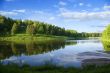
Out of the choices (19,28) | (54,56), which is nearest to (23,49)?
(54,56)

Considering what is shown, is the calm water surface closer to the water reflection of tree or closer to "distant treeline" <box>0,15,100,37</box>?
the water reflection of tree

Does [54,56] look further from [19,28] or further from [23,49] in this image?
[19,28]

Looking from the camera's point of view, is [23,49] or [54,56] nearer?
[54,56]

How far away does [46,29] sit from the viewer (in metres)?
150

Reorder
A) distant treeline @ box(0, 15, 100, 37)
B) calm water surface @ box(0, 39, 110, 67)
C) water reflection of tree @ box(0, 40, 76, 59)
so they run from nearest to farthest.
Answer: calm water surface @ box(0, 39, 110, 67), water reflection of tree @ box(0, 40, 76, 59), distant treeline @ box(0, 15, 100, 37)

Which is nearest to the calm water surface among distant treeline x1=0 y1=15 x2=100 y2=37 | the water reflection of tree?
the water reflection of tree

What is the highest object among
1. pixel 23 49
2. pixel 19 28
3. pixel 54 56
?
pixel 19 28

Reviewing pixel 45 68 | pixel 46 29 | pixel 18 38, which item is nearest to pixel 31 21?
pixel 46 29

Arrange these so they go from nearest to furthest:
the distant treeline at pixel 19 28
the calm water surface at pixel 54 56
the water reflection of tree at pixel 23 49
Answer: the calm water surface at pixel 54 56
the water reflection of tree at pixel 23 49
the distant treeline at pixel 19 28

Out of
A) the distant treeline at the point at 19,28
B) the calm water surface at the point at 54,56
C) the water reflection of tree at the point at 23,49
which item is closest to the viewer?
the calm water surface at the point at 54,56

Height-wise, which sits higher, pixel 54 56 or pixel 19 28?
pixel 19 28

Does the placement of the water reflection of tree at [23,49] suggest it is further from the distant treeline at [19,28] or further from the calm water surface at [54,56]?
the distant treeline at [19,28]

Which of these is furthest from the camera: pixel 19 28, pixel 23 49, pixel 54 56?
pixel 19 28

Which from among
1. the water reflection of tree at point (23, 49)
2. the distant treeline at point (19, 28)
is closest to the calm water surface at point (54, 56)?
the water reflection of tree at point (23, 49)
